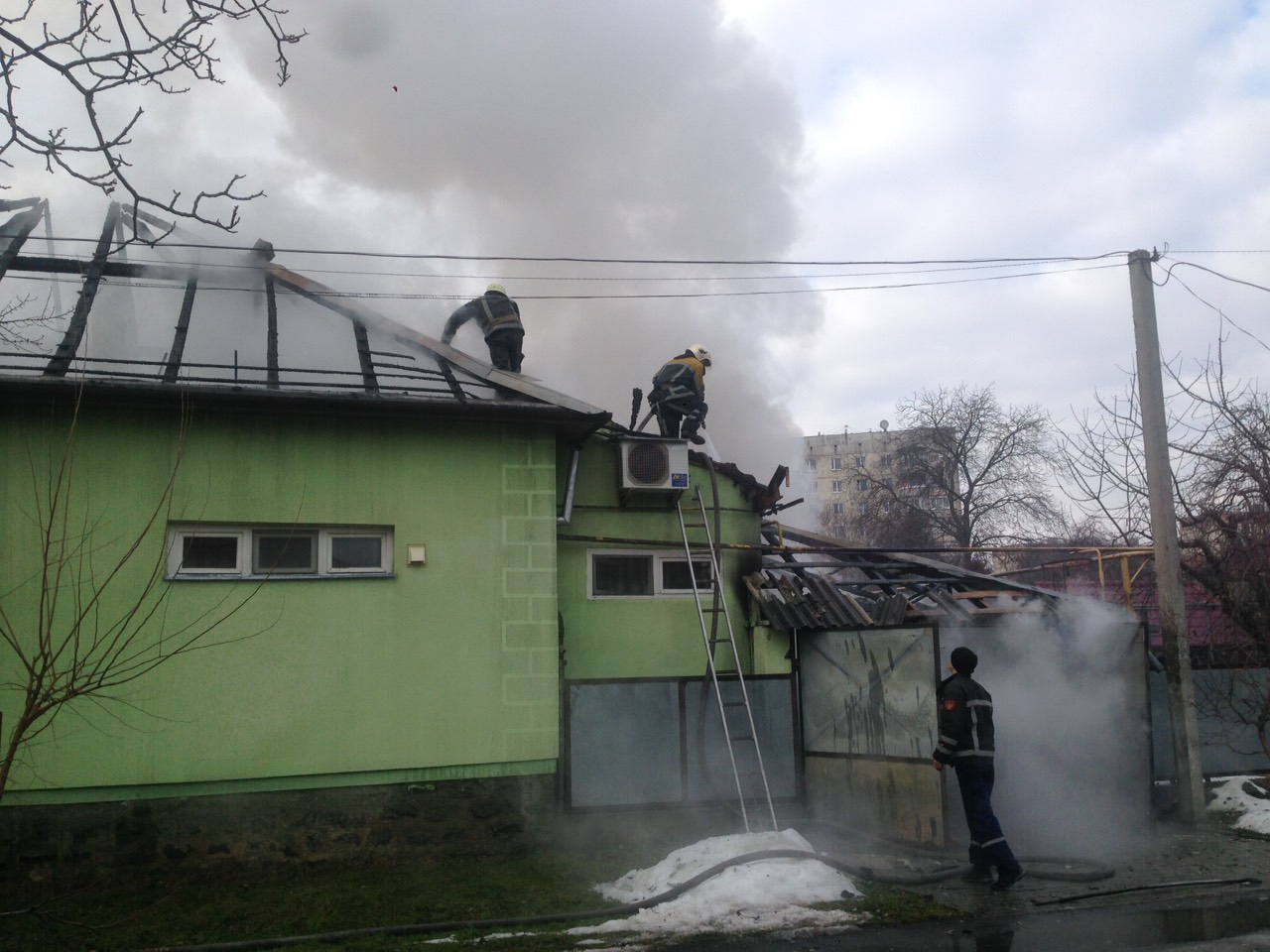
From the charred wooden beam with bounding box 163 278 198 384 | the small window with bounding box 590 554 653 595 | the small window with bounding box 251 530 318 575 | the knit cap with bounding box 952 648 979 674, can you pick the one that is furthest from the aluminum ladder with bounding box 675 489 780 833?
the charred wooden beam with bounding box 163 278 198 384

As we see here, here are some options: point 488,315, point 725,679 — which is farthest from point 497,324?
point 725,679

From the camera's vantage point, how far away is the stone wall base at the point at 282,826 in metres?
7.17

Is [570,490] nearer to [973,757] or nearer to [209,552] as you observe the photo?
[209,552]

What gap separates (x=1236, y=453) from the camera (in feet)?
34.8

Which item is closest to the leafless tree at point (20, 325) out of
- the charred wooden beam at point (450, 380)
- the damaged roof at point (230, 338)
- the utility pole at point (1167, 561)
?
the damaged roof at point (230, 338)

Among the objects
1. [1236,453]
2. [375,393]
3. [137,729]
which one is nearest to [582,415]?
[375,393]

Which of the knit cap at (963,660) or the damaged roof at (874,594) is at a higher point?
the damaged roof at (874,594)

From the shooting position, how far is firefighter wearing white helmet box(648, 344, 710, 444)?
34.7 feet

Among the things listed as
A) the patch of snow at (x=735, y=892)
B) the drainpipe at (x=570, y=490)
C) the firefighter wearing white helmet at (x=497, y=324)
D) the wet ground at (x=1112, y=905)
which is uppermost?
the firefighter wearing white helmet at (x=497, y=324)

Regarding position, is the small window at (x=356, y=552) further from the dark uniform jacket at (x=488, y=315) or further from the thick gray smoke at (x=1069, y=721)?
the thick gray smoke at (x=1069, y=721)

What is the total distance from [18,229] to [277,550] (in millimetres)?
4730

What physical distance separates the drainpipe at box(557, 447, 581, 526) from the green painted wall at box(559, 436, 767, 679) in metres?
0.17

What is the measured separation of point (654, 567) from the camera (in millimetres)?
10133

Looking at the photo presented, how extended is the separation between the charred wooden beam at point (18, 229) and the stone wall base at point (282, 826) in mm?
4890
